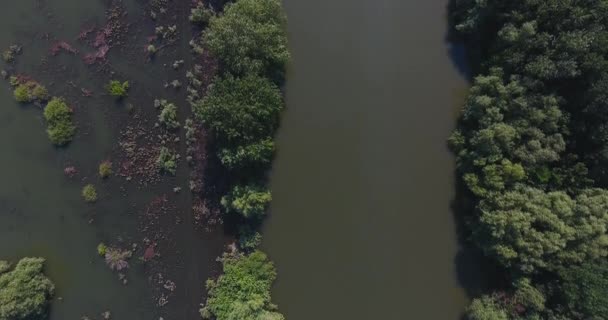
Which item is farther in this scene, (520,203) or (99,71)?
(99,71)

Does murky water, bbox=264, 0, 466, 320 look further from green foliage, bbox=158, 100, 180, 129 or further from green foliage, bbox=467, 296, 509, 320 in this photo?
green foliage, bbox=158, 100, 180, 129

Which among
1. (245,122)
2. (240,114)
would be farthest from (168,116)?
(245,122)

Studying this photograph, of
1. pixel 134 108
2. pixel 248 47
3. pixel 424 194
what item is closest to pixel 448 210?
pixel 424 194

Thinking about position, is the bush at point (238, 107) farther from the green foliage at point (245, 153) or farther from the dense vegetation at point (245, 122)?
the green foliage at point (245, 153)

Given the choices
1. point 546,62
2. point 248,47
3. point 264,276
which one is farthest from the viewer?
point 264,276

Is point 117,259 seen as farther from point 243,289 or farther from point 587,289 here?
point 587,289

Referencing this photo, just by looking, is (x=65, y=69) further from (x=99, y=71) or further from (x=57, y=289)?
(x=57, y=289)

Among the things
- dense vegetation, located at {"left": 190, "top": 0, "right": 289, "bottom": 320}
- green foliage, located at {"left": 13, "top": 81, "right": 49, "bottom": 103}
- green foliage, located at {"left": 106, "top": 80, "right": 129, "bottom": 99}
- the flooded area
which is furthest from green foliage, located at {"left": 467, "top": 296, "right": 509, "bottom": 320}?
green foliage, located at {"left": 13, "top": 81, "right": 49, "bottom": 103}

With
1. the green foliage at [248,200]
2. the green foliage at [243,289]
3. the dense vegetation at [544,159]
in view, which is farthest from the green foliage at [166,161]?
the dense vegetation at [544,159]
